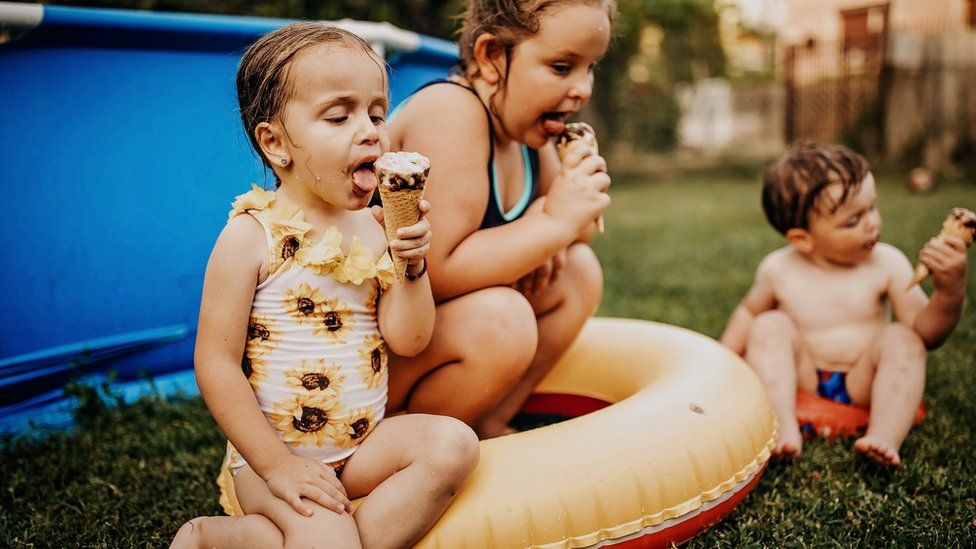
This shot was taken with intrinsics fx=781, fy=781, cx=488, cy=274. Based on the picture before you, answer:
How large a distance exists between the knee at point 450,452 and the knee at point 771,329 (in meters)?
1.21

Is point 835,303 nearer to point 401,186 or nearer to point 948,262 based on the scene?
point 948,262

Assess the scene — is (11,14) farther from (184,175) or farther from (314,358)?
(314,358)

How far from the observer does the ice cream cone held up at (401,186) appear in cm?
131

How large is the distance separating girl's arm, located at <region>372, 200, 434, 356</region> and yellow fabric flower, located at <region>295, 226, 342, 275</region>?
0.13m

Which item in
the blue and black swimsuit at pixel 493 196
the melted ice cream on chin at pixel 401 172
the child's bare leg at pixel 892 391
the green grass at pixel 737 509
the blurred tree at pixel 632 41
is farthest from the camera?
the blurred tree at pixel 632 41

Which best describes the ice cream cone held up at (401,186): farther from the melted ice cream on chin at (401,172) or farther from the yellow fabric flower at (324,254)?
the yellow fabric flower at (324,254)

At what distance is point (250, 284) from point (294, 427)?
29cm

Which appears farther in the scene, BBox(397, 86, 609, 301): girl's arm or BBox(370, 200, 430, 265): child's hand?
BBox(397, 86, 609, 301): girl's arm

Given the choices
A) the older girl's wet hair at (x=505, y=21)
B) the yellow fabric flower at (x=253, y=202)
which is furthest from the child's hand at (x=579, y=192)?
the yellow fabric flower at (x=253, y=202)

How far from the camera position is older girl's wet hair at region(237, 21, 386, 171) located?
1432mm

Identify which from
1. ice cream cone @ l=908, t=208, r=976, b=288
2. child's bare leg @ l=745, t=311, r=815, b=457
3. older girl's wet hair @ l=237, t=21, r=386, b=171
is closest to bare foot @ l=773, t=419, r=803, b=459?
child's bare leg @ l=745, t=311, r=815, b=457

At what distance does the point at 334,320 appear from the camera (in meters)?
1.53

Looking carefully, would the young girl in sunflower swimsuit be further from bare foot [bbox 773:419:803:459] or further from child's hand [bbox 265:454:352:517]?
bare foot [bbox 773:419:803:459]

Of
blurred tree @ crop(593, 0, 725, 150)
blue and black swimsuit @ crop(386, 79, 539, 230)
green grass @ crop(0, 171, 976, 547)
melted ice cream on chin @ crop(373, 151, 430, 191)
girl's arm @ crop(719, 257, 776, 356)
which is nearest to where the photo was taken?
melted ice cream on chin @ crop(373, 151, 430, 191)
